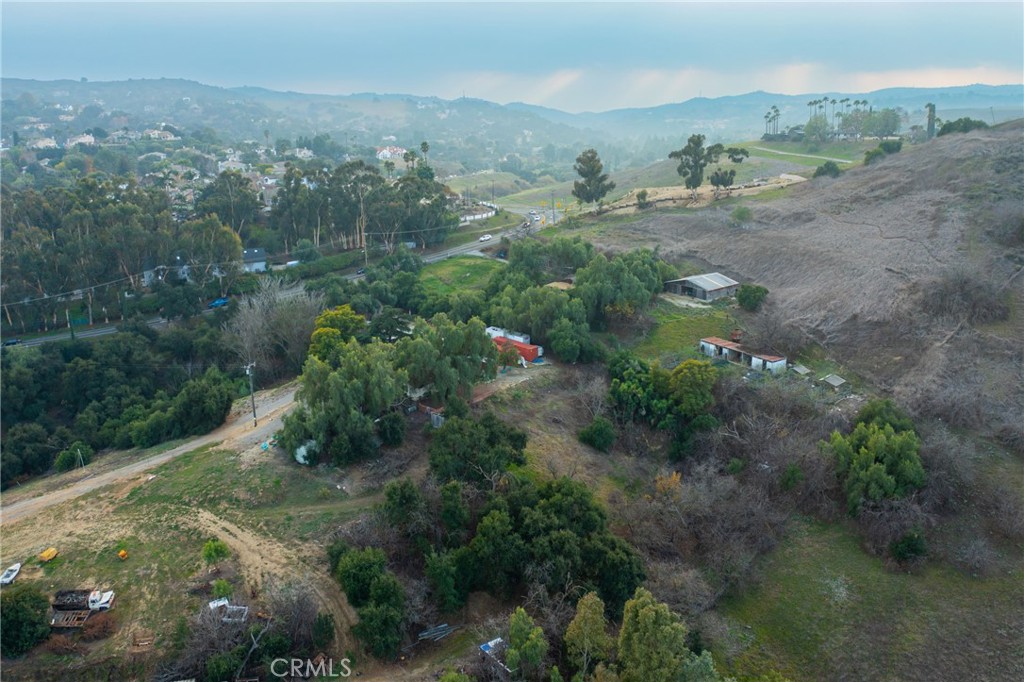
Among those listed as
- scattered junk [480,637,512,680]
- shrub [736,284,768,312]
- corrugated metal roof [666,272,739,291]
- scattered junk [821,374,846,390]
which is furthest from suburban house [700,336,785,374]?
scattered junk [480,637,512,680]

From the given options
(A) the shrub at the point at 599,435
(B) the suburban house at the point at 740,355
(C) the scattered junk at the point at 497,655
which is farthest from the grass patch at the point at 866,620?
(B) the suburban house at the point at 740,355

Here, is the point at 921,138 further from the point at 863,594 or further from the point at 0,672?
the point at 0,672

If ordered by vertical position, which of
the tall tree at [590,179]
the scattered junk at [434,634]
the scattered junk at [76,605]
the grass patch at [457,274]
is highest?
the tall tree at [590,179]

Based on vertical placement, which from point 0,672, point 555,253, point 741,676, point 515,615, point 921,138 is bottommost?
point 741,676


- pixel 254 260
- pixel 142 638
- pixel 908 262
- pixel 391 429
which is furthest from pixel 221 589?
pixel 254 260

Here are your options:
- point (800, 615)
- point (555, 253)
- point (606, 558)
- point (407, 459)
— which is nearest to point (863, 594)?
point (800, 615)

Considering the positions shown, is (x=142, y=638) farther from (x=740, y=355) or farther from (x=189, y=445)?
(x=740, y=355)

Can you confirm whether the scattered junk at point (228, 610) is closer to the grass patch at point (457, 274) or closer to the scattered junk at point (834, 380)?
the scattered junk at point (834, 380)
